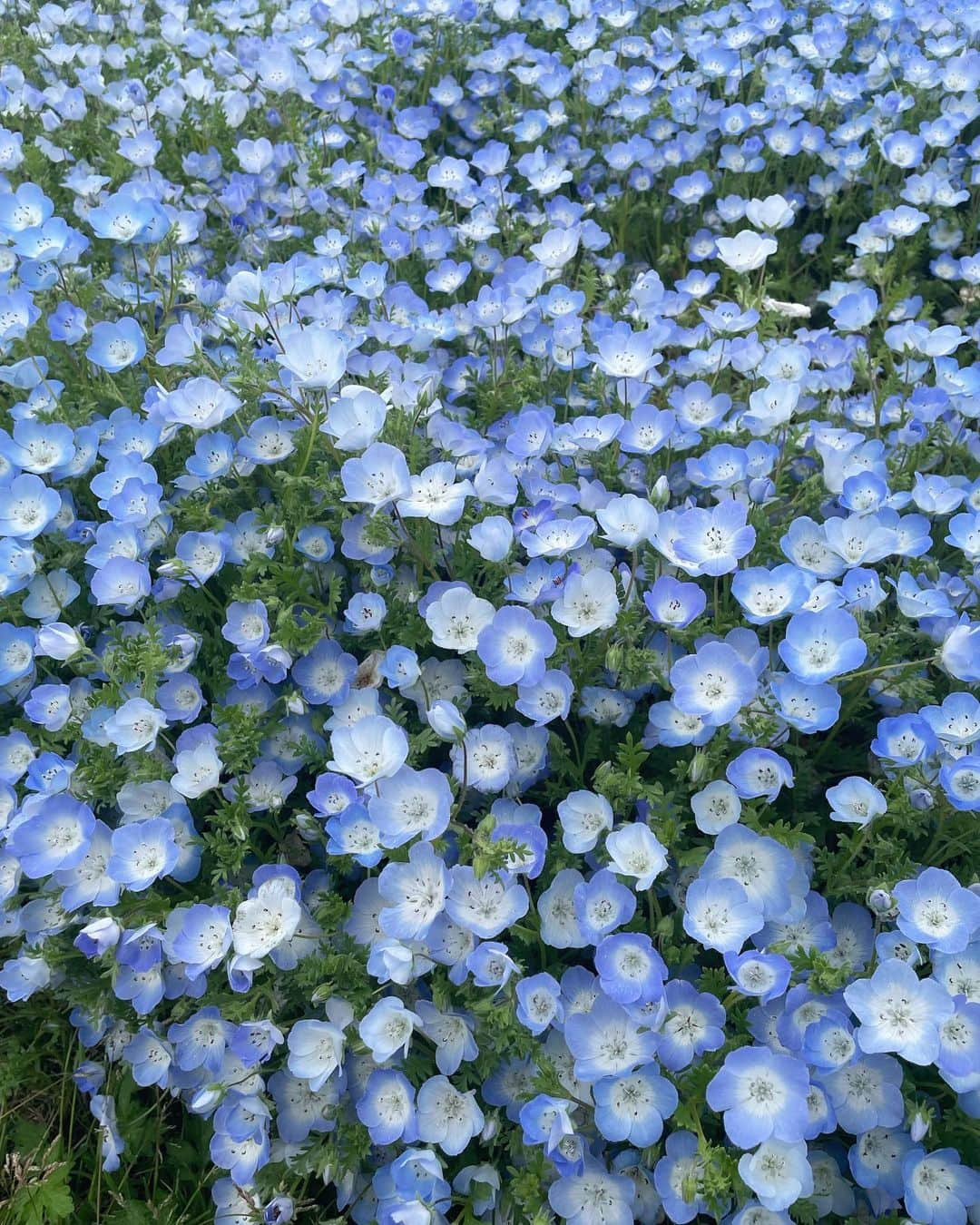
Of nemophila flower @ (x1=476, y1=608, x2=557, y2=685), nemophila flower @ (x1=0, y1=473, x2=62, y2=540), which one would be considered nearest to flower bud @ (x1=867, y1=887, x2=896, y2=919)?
nemophila flower @ (x1=476, y1=608, x2=557, y2=685)

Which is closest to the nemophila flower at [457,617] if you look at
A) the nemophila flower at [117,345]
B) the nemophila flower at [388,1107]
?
the nemophila flower at [388,1107]

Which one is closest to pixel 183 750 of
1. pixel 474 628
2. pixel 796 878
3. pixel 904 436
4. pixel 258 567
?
pixel 258 567

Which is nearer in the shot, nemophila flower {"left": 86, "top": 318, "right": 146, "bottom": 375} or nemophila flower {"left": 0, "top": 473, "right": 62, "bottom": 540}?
nemophila flower {"left": 0, "top": 473, "right": 62, "bottom": 540}

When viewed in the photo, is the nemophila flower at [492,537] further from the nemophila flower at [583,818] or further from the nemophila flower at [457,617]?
the nemophila flower at [583,818]

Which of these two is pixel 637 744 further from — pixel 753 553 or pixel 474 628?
pixel 753 553

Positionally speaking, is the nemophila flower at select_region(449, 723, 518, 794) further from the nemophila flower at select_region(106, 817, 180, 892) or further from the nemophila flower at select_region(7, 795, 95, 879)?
the nemophila flower at select_region(7, 795, 95, 879)

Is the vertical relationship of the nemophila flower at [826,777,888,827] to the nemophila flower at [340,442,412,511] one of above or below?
below
